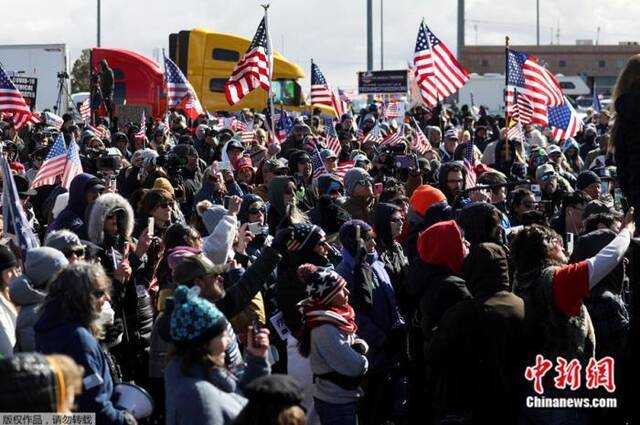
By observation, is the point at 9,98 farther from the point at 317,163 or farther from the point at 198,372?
the point at 198,372

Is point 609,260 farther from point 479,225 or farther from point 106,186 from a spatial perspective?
point 106,186

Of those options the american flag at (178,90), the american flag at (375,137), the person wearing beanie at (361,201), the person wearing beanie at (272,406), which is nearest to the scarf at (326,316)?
the person wearing beanie at (272,406)

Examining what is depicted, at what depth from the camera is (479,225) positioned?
7.70 meters

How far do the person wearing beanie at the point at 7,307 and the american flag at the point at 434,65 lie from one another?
13.3 m

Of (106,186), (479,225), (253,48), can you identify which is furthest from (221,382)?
(253,48)

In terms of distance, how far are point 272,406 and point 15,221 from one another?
4564 millimetres

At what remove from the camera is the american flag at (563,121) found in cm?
1931

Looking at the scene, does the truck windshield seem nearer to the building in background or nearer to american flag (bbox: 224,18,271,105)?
american flag (bbox: 224,18,271,105)

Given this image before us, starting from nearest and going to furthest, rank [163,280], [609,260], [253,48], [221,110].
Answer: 1. [609,260]
2. [163,280]
3. [253,48]
4. [221,110]

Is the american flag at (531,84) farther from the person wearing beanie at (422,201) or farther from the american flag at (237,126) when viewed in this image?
the person wearing beanie at (422,201)

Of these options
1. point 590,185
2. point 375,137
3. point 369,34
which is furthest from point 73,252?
point 369,34

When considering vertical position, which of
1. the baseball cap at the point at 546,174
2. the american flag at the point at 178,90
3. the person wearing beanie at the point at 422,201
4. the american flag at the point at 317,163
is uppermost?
the american flag at the point at 178,90

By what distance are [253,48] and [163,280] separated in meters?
12.1

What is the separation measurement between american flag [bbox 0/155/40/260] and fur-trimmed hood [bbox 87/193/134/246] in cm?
41
